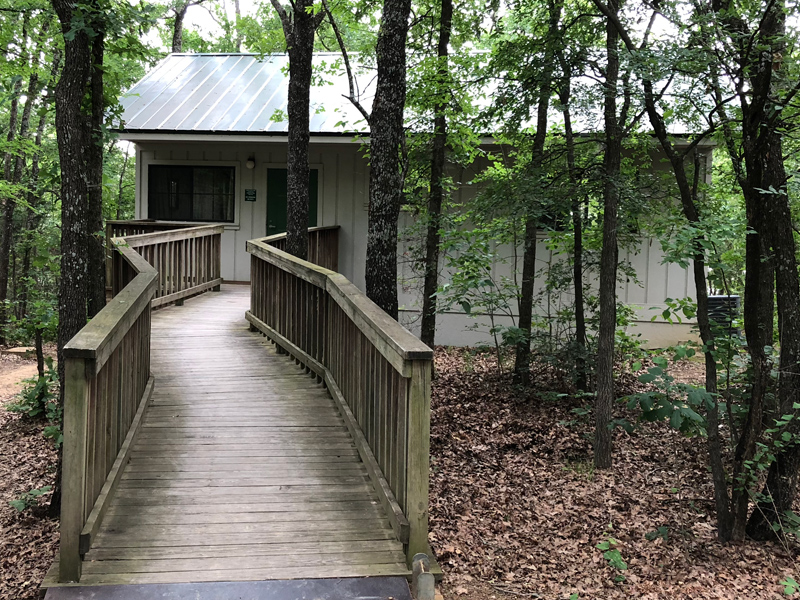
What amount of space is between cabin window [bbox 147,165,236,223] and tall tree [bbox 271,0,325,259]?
506cm

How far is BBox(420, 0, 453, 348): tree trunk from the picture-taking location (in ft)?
28.8

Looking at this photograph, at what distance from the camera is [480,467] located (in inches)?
281

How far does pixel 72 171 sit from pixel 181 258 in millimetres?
5726

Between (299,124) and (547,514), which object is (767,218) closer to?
(547,514)

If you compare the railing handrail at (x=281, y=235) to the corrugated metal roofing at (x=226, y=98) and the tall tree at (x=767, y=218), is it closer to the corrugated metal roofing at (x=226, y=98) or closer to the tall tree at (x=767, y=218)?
the corrugated metal roofing at (x=226, y=98)

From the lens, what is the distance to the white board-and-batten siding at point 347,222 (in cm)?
1255

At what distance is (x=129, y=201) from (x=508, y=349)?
19227 millimetres

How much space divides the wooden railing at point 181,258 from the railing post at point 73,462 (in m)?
5.12

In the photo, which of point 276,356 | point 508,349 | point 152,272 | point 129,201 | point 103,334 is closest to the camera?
point 103,334

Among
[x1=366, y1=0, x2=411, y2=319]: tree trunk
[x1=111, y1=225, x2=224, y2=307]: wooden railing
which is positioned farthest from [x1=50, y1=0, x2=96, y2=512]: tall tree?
[x1=111, y1=225, x2=224, y2=307]: wooden railing

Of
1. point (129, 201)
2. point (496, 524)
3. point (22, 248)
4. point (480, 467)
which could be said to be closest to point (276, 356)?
point (480, 467)

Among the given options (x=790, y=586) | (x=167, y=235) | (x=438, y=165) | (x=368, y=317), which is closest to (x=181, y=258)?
(x=167, y=235)

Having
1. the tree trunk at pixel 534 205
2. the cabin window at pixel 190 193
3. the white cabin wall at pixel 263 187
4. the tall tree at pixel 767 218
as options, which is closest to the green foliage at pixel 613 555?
the tall tree at pixel 767 218

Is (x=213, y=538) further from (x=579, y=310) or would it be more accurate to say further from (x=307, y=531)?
(x=579, y=310)
